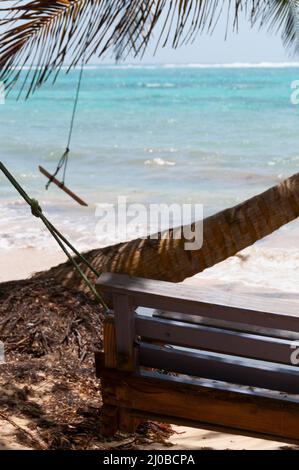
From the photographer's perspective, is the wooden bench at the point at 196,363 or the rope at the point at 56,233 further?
the rope at the point at 56,233

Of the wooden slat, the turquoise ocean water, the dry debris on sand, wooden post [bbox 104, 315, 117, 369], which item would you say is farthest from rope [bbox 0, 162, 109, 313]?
the turquoise ocean water

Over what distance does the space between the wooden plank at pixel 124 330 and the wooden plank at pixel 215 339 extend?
0.04 m

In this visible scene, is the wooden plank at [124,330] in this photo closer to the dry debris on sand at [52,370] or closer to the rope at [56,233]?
the rope at [56,233]

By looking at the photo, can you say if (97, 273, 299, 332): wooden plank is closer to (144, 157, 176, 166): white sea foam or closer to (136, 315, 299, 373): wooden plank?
(136, 315, 299, 373): wooden plank

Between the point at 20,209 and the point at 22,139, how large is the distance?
11.1m

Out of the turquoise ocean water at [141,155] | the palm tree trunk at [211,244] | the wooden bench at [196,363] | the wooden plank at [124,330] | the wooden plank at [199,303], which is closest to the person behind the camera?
the wooden plank at [199,303]

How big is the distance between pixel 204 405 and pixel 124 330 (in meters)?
0.44

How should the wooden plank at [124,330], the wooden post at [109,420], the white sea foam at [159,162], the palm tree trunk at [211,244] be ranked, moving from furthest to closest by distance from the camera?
the white sea foam at [159,162] < the palm tree trunk at [211,244] < the wooden post at [109,420] < the wooden plank at [124,330]

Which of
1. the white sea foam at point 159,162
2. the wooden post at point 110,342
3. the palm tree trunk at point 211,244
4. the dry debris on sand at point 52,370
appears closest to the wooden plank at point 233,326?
the wooden post at point 110,342

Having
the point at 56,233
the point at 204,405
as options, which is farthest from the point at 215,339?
the point at 56,233

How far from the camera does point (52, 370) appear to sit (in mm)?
4336

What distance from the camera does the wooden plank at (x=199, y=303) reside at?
2730 millimetres

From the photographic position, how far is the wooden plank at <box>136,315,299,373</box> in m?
2.89

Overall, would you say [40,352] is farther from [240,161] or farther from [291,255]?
[240,161]
